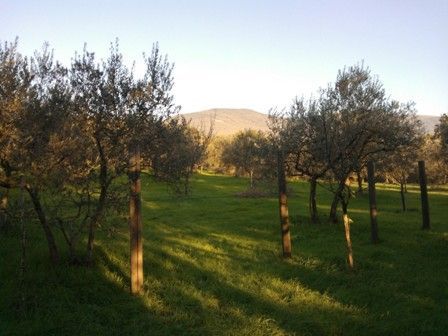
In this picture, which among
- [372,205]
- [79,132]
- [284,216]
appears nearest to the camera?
[79,132]

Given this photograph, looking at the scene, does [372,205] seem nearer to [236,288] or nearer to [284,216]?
[284,216]

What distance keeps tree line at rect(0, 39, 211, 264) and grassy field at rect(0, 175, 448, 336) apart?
2.04 meters

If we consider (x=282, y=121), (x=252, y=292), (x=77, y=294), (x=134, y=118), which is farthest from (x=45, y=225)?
(x=282, y=121)

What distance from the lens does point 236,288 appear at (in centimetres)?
1369

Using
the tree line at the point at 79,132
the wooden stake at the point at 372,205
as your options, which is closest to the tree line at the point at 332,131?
the wooden stake at the point at 372,205

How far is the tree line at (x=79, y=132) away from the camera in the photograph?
38.0 feet

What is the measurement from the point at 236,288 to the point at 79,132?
700 centimetres

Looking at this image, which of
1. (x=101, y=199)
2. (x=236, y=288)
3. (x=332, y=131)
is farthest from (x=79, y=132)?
(x=332, y=131)

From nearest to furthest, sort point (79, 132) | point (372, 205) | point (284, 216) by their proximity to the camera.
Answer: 1. point (79, 132)
2. point (284, 216)
3. point (372, 205)

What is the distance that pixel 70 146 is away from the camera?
11836 mm

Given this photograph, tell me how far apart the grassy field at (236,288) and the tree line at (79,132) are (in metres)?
2.04

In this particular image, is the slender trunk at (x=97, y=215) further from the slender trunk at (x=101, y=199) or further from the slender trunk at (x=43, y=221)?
the slender trunk at (x=43, y=221)

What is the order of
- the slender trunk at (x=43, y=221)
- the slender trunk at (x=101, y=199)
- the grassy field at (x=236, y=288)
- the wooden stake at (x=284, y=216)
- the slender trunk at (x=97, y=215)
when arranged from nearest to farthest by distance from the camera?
1. the grassy field at (x=236, y=288)
2. the slender trunk at (x=43, y=221)
3. the slender trunk at (x=101, y=199)
4. the slender trunk at (x=97, y=215)
5. the wooden stake at (x=284, y=216)

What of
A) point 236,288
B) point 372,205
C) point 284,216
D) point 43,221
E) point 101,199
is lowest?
point 236,288
